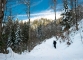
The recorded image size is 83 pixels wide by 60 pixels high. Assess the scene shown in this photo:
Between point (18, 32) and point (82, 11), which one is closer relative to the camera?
point (82, 11)

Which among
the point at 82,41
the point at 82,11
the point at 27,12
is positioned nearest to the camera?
the point at 82,41

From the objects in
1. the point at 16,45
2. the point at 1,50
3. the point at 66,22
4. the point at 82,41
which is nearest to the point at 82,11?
the point at 66,22

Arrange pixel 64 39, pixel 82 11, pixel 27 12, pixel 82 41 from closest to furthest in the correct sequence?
1. pixel 82 41
2. pixel 64 39
3. pixel 27 12
4. pixel 82 11

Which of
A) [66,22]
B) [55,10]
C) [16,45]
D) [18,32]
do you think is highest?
[55,10]

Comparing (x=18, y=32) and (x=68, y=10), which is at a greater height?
(x=68, y=10)

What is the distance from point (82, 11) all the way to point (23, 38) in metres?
36.5

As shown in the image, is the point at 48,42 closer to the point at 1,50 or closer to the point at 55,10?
the point at 55,10

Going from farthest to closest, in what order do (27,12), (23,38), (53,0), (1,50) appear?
1. (23,38)
2. (53,0)
3. (27,12)
4. (1,50)

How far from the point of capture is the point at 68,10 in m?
43.4

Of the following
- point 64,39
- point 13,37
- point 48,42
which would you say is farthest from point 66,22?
point 13,37

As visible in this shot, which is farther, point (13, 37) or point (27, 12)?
point (13, 37)

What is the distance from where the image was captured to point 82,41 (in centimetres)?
2180

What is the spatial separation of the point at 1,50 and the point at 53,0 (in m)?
27.9

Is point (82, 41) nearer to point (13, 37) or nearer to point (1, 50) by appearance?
point (1, 50)
